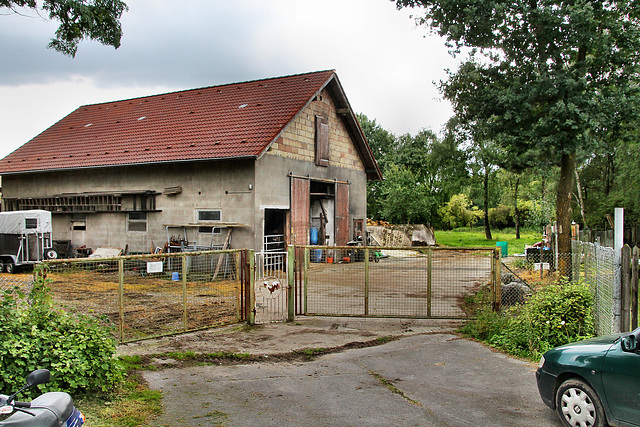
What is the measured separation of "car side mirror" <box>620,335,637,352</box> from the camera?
4.69 m

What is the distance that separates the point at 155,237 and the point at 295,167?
20.7 feet

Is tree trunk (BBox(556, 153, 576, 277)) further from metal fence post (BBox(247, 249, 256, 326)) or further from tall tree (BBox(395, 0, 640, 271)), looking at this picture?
metal fence post (BBox(247, 249, 256, 326))

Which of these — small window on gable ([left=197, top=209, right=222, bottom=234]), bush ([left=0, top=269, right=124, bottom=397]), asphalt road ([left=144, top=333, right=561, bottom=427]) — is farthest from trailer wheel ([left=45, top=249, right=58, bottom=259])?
bush ([left=0, top=269, right=124, bottom=397])

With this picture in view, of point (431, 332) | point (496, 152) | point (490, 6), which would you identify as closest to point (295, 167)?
point (490, 6)

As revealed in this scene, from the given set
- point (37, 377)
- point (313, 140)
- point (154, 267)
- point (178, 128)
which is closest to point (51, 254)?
point (178, 128)

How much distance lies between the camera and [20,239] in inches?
786

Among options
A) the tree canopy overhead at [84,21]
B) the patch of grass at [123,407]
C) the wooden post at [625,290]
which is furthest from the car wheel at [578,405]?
the tree canopy overhead at [84,21]

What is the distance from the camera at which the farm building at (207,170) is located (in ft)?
64.5

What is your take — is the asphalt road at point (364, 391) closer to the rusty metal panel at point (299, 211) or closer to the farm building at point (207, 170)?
the farm building at point (207, 170)

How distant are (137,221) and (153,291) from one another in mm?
13294

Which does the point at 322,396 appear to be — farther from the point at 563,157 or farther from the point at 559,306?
the point at 563,157

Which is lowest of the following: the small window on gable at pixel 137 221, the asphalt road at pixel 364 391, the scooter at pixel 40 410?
the asphalt road at pixel 364 391

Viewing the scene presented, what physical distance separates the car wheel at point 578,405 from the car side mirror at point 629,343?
21.2 inches

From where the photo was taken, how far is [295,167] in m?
21.5
